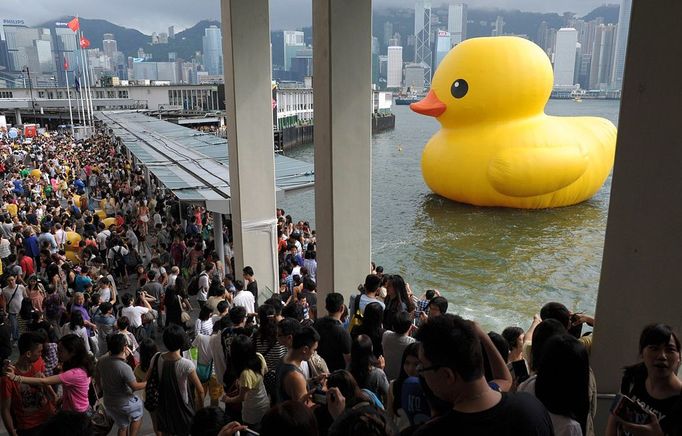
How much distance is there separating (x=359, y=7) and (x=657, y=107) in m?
3.16

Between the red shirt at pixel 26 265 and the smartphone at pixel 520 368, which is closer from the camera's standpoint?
the smartphone at pixel 520 368

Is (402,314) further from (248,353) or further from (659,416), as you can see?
(659,416)

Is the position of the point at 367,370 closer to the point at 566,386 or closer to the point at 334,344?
the point at 334,344

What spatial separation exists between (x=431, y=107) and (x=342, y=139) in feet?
38.1

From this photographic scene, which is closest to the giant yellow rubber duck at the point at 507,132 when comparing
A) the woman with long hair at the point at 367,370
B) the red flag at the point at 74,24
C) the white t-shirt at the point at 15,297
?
the white t-shirt at the point at 15,297

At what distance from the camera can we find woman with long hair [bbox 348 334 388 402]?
119 inches

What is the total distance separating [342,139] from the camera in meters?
5.50

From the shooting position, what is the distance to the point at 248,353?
3270 millimetres

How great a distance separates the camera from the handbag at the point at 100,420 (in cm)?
A: 289

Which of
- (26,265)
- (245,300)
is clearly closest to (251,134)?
(245,300)

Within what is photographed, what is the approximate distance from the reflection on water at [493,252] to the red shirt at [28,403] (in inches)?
129

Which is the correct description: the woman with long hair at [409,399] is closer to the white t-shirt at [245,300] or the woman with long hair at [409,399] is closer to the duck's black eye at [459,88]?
the white t-shirt at [245,300]

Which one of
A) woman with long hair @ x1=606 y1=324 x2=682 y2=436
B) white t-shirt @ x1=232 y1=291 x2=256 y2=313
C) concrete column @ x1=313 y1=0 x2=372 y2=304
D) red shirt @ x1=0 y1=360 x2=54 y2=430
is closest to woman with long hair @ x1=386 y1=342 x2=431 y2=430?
woman with long hair @ x1=606 y1=324 x2=682 y2=436

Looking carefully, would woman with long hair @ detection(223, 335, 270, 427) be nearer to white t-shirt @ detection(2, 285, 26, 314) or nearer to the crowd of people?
the crowd of people
